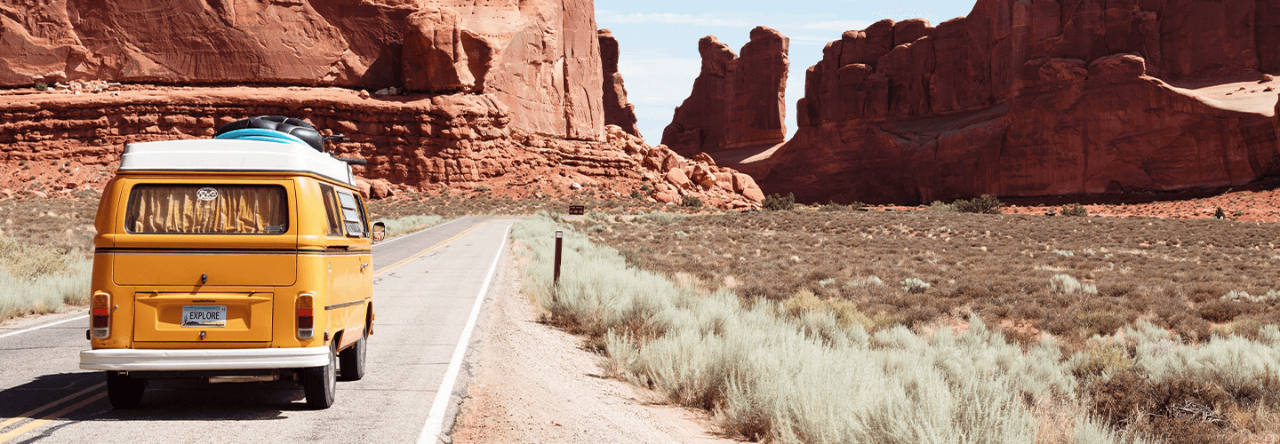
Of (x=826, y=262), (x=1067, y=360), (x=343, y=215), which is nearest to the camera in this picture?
(x=343, y=215)

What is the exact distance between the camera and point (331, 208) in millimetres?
6566

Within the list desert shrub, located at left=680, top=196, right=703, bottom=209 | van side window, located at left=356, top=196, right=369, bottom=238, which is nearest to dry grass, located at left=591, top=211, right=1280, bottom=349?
van side window, located at left=356, top=196, right=369, bottom=238

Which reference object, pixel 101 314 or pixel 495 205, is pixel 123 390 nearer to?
pixel 101 314

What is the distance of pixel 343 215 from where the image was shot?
684 centimetres

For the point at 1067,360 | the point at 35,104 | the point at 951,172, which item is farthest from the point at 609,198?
the point at 1067,360

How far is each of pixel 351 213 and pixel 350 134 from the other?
201 ft

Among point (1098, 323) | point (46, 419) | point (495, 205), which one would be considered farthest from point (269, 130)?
point (495, 205)

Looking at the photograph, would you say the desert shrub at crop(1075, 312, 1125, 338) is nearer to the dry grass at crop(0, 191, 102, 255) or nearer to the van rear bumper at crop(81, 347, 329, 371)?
the van rear bumper at crop(81, 347, 329, 371)

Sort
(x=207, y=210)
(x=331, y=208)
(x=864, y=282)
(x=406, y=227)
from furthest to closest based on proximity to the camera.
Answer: (x=406, y=227) → (x=864, y=282) → (x=331, y=208) → (x=207, y=210)

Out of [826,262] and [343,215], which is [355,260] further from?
[826,262]

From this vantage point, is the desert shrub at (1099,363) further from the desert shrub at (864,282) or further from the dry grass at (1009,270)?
the desert shrub at (864,282)

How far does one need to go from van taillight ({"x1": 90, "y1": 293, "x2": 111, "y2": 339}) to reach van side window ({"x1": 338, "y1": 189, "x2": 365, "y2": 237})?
5.91ft

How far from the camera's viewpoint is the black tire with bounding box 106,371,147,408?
5883 mm

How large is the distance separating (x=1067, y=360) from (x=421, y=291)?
10520mm
